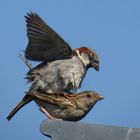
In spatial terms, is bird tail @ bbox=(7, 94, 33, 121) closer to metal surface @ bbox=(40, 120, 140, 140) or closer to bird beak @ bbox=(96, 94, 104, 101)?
bird beak @ bbox=(96, 94, 104, 101)

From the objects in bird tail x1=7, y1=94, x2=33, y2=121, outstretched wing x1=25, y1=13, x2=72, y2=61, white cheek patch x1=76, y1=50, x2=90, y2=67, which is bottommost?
white cheek patch x1=76, y1=50, x2=90, y2=67

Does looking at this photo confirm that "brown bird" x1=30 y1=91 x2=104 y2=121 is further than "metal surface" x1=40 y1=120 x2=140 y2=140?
Yes

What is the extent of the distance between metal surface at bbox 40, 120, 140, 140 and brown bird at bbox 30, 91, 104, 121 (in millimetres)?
1457

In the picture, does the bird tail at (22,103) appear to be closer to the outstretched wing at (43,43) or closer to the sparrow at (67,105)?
the sparrow at (67,105)

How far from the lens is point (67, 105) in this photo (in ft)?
17.5

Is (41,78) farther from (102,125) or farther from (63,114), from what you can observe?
(102,125)

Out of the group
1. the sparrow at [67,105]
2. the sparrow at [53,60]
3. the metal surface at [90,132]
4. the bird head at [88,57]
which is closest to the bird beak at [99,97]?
the sparrow at [67,105]

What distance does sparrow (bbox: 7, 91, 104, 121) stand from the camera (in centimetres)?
522

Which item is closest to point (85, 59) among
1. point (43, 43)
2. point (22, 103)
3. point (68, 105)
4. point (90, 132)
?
point (43, 43)

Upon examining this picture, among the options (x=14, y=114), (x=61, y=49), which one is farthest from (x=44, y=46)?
(x=14, y=114)

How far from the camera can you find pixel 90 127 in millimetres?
3510

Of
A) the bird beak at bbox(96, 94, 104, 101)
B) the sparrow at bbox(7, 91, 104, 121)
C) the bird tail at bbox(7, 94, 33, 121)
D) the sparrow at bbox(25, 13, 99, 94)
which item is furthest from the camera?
the sparrow at bbox(25, 13, 99, 94)

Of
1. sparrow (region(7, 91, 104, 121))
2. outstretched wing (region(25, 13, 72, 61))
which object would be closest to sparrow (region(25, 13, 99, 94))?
outstretched wing (region(25, 13, 72, 61))

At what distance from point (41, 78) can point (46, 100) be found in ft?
4.02
